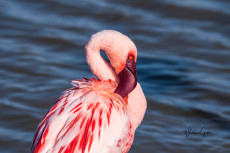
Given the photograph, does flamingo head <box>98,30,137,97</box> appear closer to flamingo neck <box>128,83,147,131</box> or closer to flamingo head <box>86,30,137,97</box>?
flamingo head <box>86,30,137,97</box>

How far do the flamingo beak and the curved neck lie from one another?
0.22m

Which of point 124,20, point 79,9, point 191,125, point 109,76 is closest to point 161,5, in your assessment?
point 124,20

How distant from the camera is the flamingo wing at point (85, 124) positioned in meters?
→ 4.78

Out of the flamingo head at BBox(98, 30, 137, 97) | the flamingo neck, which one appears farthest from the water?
the flamingo head at BBox(98, 30, 137, 97)

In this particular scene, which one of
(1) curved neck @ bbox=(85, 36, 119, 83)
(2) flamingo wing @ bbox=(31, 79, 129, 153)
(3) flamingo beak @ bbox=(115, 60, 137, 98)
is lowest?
(2) flamingo wing @ bbox=(31, 79, 129, 153)

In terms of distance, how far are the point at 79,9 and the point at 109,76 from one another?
4.94 metres

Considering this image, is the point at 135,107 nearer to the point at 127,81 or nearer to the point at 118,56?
the point at 127,81

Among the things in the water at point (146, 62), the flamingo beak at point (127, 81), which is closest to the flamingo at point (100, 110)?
the flamingo beak at point (127, 81)

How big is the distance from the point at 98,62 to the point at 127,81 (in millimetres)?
430

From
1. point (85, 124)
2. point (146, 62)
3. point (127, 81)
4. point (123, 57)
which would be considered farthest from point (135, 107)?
point (146, 62)

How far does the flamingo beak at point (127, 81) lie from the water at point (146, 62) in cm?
128

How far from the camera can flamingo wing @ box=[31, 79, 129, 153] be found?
15.7 feet

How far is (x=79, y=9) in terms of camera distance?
10.3m

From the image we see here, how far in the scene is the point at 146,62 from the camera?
8656 millimetres
